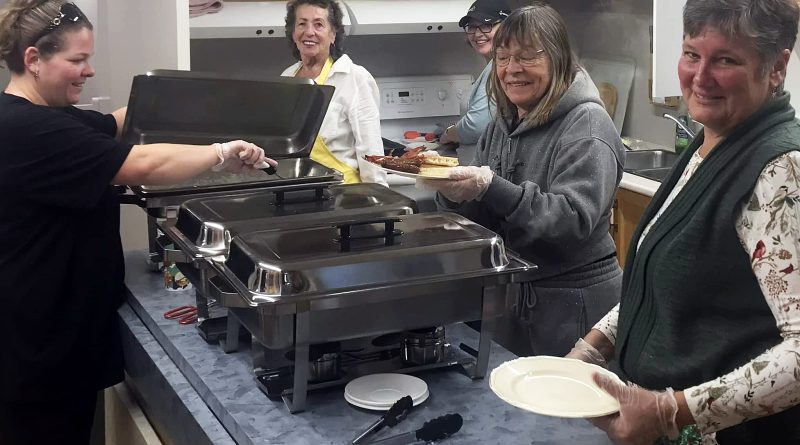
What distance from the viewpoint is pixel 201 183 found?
179 centimetres

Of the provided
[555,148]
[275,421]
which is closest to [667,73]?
[555,148]

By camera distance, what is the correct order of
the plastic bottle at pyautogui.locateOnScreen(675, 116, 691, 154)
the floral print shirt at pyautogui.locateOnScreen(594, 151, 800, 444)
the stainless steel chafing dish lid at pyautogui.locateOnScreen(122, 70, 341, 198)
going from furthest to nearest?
1. the plastic bottle at pyautogui.locateOnScreen(675, 116, 691, 154)
2. the stainless steel chafing dish lid at pyautogui.locateOnScreen(122, 70, 341, 198)
3. the floral print shirt at pyautogui.locateOnScreen(594, 151, 800, 444)

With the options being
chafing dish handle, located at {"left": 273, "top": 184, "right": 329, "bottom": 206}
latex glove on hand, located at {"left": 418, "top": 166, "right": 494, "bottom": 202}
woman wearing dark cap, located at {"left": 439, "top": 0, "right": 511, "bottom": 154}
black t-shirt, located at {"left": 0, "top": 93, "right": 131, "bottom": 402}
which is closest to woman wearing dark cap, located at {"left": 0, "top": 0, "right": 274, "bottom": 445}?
black t-shirt, located at {"left": 0, "top": 93, "right": 131, "bottom": 402}

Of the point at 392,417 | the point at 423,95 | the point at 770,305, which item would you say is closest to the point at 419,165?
the point at 392,417

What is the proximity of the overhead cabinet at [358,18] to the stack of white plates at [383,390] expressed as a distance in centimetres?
194

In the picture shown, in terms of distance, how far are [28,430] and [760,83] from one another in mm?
1486

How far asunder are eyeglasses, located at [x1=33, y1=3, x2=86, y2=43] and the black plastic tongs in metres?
1.01

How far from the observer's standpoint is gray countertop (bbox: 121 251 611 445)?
1207 mm

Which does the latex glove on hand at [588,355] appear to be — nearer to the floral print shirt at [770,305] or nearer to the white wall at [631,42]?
the floral print shirt at [770,305]

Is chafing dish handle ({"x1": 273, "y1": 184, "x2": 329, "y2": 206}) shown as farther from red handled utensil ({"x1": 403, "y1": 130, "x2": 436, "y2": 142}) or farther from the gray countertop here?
red handled utensil ({"x1": 403, "y1": 130, "x2": 436, "y2": 142})

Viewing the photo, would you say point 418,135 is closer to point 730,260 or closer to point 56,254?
point 56,254

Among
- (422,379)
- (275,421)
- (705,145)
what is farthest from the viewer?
(422,379)

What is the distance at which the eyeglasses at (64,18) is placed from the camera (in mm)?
1678

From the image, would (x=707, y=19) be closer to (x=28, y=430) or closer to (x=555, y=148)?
(x=555, y=148)
